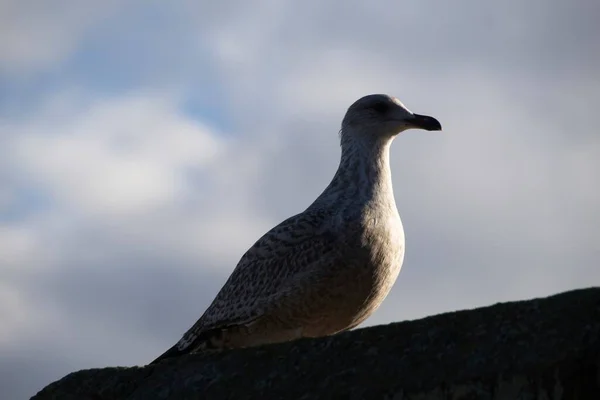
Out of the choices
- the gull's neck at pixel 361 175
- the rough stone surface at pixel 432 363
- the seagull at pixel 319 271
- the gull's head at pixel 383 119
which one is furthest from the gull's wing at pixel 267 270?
the rough stone surface at pixel 432 363

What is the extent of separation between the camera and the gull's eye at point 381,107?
1048 centimetres

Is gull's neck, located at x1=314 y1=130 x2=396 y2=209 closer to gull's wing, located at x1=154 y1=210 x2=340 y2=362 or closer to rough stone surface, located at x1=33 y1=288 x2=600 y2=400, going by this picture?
gull's wing, located at x1=154 y1=210 x2=340 y2=362

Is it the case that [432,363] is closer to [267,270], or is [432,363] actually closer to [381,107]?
[267,270]

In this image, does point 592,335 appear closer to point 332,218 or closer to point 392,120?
point 332,218

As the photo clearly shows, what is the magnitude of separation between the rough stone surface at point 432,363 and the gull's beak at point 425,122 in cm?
512

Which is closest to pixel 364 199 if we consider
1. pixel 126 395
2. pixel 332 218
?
pixel 332 218

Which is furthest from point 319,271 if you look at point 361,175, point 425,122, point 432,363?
point 432,363

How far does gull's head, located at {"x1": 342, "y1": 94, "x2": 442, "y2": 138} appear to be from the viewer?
10375 mm

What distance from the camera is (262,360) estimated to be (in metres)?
5.39

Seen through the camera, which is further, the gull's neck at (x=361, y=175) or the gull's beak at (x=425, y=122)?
the gull's beak at (x=425, y=122)

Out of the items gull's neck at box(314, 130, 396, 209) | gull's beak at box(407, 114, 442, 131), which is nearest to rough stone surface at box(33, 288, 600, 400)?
gull's neck at box(314, 130, 396, 209)

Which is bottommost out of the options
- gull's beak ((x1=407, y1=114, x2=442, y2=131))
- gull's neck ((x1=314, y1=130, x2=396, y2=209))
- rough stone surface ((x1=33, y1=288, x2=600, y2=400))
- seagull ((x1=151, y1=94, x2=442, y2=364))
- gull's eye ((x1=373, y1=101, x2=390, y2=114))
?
rough stone surface ((x1=33, y1=288, x2=600, y2=400))

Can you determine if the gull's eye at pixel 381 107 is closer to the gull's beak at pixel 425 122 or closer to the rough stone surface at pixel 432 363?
the gull's beak at pixel 425 122

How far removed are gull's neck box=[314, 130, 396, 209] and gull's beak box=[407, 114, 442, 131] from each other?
286 mm
